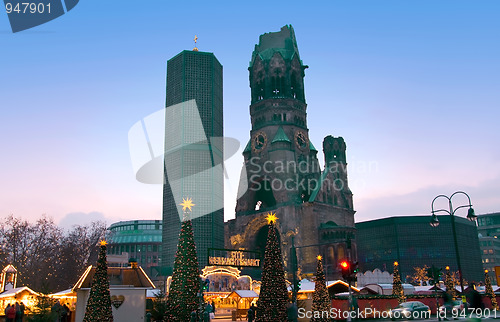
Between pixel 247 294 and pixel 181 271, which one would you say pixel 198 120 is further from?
pixel 181 271

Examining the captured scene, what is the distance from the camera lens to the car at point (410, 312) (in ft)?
119

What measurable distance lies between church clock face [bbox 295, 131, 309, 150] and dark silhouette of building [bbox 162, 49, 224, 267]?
1189 inches

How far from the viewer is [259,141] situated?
88.2 m

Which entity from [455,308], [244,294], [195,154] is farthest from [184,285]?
[195,154]

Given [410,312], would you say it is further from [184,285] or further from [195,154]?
[195,154]

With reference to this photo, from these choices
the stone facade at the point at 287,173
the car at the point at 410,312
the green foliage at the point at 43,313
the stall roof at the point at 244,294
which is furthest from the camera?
the stone facade at the point at 287,173

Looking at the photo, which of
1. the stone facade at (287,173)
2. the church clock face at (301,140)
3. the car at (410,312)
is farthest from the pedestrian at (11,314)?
the church clock face at (301,140)

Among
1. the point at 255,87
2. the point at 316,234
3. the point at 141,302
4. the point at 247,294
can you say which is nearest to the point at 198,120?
the point at 255,87

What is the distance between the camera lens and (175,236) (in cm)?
10631

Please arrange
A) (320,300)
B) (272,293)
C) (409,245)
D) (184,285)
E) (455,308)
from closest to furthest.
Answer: (272,293)
(184,285)
(320,300)
(455,308)
(409,245)

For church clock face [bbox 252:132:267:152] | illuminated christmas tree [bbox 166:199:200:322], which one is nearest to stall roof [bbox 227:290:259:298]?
illuminated christmas tree [bbox 166:199:200:322]

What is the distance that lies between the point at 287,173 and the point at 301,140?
929cm

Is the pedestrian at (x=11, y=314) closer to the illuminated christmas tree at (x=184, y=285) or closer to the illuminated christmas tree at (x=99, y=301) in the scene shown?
the illuminated christmas tree at (x=99, y=301)

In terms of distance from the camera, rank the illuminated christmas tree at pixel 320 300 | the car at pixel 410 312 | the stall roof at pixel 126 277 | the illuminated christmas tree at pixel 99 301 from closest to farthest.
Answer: the illuminated christmas tree at pixel 99 301
the illuminated christmas tree at pixel 320 300
the stall roof at pixel 126 277
the car at pixel 410 312
